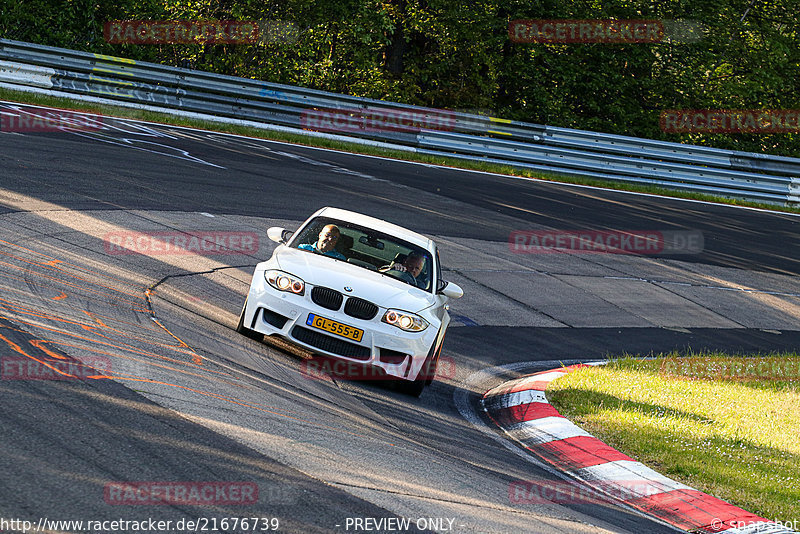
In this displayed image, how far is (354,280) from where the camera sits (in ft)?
27.9

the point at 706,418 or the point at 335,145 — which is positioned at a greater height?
the point at 335,145

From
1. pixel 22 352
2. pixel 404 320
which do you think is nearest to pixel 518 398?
pixel 404 320

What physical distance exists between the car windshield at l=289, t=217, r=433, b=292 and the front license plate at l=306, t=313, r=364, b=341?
1.12 meters

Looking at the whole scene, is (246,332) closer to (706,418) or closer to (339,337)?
(339,337)

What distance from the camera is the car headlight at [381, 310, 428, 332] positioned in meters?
8.29

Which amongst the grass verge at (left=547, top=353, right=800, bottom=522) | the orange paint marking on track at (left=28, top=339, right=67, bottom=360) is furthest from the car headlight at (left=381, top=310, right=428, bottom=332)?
the orange paint marking on track at (left=28, top=339, right=67, bottom=360)

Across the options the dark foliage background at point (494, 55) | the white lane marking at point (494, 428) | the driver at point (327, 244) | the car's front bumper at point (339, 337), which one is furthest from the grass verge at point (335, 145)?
the car's front bumper at point (339, 337)

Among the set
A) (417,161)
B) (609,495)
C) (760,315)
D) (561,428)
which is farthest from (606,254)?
(609,495)

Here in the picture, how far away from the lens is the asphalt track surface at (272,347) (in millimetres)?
5117

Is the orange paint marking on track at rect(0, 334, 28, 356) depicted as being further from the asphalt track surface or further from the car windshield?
the car windshield

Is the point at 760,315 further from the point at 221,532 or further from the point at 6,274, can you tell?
the point at 221,532

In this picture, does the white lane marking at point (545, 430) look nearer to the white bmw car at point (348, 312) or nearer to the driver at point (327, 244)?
the white bmw car at point (348, 312)

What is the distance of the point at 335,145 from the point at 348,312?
15.3 m

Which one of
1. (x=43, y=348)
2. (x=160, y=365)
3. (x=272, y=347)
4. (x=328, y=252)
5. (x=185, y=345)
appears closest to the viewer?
(x=43, y=348)
